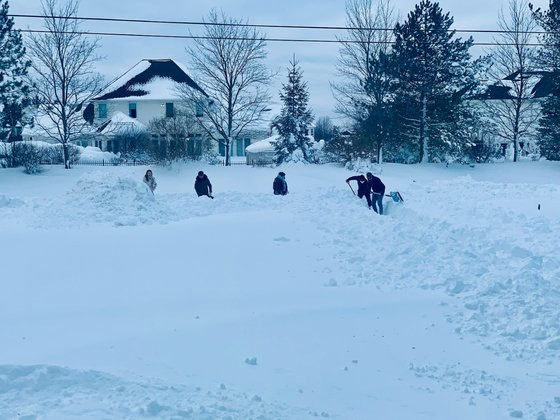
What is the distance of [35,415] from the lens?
16.9 feet

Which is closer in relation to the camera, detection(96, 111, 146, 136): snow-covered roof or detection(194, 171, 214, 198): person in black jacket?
detection(194, 171, 214, 198): person in black jacket

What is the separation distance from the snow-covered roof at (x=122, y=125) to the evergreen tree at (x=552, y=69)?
29339 millimetres

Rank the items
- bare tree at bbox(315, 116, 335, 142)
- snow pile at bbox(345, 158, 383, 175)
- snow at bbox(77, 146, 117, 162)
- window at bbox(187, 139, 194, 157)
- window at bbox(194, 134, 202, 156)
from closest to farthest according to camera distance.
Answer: snow pile at bbox(345, 158, 383, 175) < window at bbox(187, 139, 194, 157) < window at bbox(194, 134, 202, 156) < snow at bbox(77, 146, 117, 162) < bare tree at bbox(315, 116, 335, 142)

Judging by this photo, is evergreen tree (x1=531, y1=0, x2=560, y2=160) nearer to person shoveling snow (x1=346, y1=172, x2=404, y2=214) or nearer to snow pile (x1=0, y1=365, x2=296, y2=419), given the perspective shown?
person shoveling snow (x1=346, y1=172, x2=404, y2=214)

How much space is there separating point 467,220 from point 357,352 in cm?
877

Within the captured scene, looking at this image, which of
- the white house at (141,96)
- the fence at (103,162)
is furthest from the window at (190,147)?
the white house at (141,96)

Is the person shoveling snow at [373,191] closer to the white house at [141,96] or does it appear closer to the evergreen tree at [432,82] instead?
the evergreen tree at [432,82]

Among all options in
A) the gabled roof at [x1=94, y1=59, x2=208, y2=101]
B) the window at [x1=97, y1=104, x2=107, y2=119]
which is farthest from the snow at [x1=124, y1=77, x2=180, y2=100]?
the window at [x1=97, y1=104, x2=107, y2=119]

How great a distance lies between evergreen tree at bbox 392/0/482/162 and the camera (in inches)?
1516

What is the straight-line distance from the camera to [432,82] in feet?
127

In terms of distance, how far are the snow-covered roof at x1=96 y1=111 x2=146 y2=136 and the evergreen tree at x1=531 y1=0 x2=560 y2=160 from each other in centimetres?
2934

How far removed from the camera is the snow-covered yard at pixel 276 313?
584cm

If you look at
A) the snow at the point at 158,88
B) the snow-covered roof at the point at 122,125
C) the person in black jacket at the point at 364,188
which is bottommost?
the person in black jacket at the point at 364,188

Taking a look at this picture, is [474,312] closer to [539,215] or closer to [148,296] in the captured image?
[148,296]
